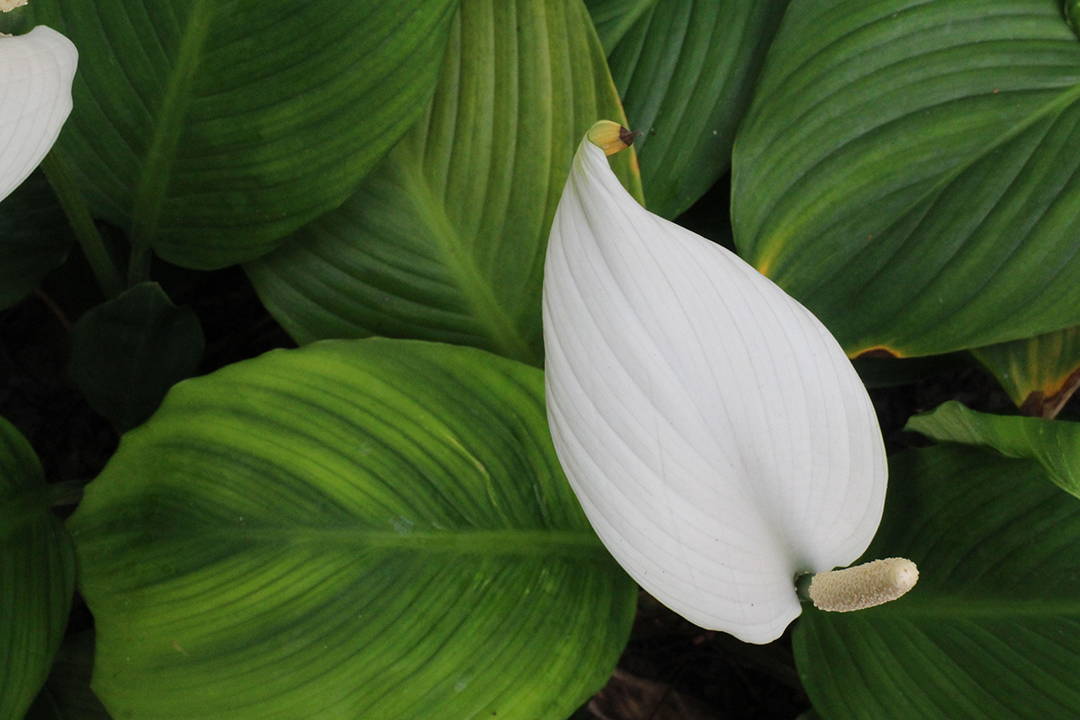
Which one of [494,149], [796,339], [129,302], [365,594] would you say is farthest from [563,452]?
[129,302]

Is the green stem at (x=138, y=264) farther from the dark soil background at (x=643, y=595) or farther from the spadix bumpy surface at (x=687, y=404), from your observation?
the spadix bumpy surface at (x=687, y=404)

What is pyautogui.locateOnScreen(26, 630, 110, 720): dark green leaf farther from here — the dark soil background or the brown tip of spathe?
the brown tip of spathe

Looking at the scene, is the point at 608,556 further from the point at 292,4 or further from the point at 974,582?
the point at 292,4

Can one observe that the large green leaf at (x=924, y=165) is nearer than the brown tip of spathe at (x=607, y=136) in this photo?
No

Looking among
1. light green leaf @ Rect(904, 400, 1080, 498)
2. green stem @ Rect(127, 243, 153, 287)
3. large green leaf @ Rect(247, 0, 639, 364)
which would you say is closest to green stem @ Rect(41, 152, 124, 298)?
green stem @ Rect(127, 243, 153, 287)

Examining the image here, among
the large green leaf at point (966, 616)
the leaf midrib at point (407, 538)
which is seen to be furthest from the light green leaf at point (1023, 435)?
the leaf midrib at point (407, 538)
